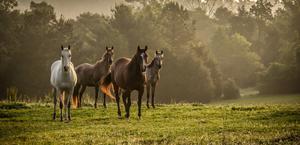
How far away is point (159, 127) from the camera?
51.3 feet

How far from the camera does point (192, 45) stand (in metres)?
67.1

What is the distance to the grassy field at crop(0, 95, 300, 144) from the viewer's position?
12875 mm

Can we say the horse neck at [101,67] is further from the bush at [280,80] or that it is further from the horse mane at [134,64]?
the bush at [280,80]

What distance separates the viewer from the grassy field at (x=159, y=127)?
12875 millimetres

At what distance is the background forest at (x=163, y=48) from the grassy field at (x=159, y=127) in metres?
36.9

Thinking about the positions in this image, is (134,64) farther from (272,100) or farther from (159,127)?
(272,100)

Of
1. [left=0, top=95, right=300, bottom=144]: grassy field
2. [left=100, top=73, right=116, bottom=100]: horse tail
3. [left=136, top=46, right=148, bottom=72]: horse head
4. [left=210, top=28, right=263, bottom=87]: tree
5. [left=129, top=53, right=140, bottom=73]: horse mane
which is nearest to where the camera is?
[left=0, top=95, right=300, bottom=144]: grassy field

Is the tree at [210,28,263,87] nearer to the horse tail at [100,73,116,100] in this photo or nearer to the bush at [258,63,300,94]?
the bush at [258,63,300,94]

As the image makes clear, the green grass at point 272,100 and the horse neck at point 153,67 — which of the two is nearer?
the horse neck at point 153,67

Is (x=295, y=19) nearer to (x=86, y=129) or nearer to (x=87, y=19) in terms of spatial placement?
(x=87, y=19)

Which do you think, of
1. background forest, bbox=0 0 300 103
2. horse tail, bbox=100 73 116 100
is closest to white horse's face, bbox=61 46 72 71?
horse tail, bbox=100 73 116 100

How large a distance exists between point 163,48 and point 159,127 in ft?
159

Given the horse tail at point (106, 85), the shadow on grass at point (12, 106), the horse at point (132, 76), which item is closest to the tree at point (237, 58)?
the shadow on grass at point (12, 106)

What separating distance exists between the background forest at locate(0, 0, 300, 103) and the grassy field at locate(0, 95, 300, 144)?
3692 centimetres
